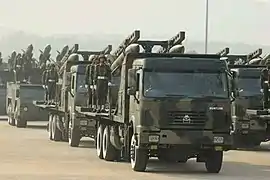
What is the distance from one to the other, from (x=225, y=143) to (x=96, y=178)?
9.62ft

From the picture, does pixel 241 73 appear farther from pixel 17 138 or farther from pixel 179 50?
pixel 17 138

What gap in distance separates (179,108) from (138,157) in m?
1.54

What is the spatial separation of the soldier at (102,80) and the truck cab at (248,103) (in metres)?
5.51

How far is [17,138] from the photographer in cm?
3108

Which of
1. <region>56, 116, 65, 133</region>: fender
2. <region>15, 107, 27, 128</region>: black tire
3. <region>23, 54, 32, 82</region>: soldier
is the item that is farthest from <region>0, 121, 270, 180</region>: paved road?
<region>23, 54, 32, 82</region>: soldier

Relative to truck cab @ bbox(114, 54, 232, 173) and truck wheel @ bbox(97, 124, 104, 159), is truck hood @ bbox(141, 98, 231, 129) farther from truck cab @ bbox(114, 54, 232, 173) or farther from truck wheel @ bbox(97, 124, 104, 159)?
truck wheel @ bbox(97, 124, 104, 159)

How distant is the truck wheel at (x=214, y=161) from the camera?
17922 millimetres

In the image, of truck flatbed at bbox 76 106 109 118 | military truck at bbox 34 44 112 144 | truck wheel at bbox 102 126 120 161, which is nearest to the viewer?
truck wheel at bbox 102 126 120 161

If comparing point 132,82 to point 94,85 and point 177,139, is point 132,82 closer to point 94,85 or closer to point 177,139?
point 177,139

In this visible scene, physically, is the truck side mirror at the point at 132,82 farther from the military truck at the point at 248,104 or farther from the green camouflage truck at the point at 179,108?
the military truck at the point at 248,104

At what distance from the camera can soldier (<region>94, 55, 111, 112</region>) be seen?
22281 millimetres

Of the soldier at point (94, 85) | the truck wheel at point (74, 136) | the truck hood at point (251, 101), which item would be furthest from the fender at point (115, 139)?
the truck hood at point (251, 101)

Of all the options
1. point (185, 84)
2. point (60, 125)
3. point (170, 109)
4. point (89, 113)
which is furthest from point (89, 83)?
point (170, 109)

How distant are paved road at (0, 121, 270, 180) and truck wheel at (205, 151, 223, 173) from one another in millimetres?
204
